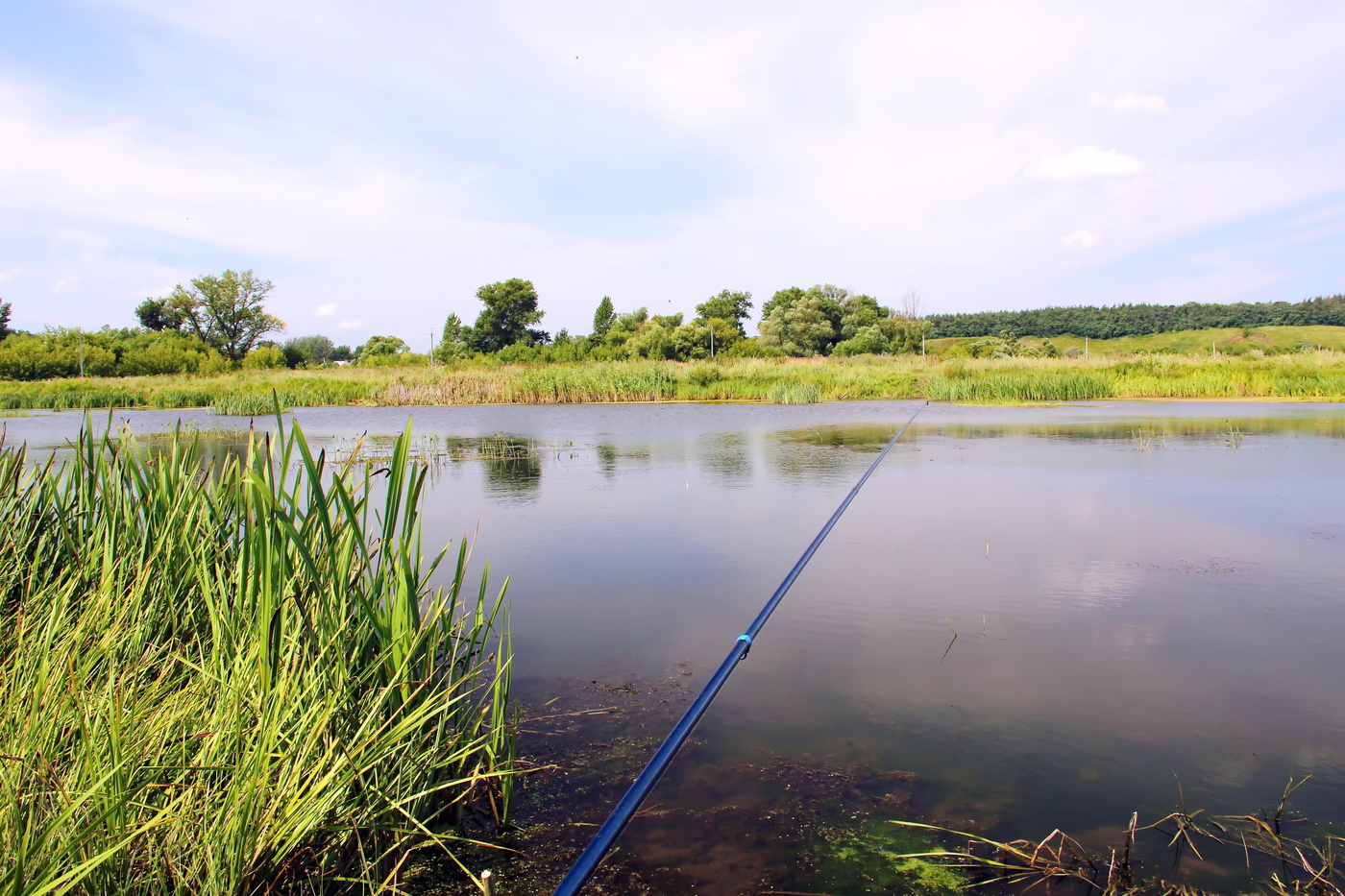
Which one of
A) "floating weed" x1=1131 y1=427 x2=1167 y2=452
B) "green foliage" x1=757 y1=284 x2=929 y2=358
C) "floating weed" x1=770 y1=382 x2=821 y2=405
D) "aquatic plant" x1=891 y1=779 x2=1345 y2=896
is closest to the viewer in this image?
"aquatic plant" x1=891 y1=779 x2=1345 y2=896

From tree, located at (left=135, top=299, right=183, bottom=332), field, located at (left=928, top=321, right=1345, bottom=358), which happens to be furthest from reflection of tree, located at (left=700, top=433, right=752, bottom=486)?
tree, located at (left=135, top=299, right=183, bottom=332)

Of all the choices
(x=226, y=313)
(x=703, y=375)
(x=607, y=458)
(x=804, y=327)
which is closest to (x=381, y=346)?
(x=226, y=313)

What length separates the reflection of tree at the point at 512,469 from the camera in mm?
7922

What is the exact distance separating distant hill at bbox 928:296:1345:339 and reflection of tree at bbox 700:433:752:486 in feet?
191

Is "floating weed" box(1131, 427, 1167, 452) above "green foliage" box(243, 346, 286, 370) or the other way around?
the other way around

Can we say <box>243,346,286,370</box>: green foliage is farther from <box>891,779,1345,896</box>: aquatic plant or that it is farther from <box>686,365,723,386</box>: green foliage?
<box>891,779,1345,896</box>: aquatic plant

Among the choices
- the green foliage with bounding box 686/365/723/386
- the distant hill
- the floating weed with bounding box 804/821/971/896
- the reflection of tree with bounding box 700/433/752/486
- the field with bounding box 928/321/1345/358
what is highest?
the distant hill

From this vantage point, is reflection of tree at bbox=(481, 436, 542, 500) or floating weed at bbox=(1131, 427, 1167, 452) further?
floating weed at bbox=(1131, 427, 1167, 452)

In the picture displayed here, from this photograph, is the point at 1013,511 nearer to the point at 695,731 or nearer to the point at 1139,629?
the point at 1139,629

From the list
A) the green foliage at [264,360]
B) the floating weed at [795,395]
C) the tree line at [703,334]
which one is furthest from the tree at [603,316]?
the floating weed at [795,395]

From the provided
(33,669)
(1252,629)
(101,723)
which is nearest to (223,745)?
(101,723)

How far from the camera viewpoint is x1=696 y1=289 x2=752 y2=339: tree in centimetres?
6075

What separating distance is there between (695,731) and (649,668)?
0.59 m

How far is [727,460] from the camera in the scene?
995cm
